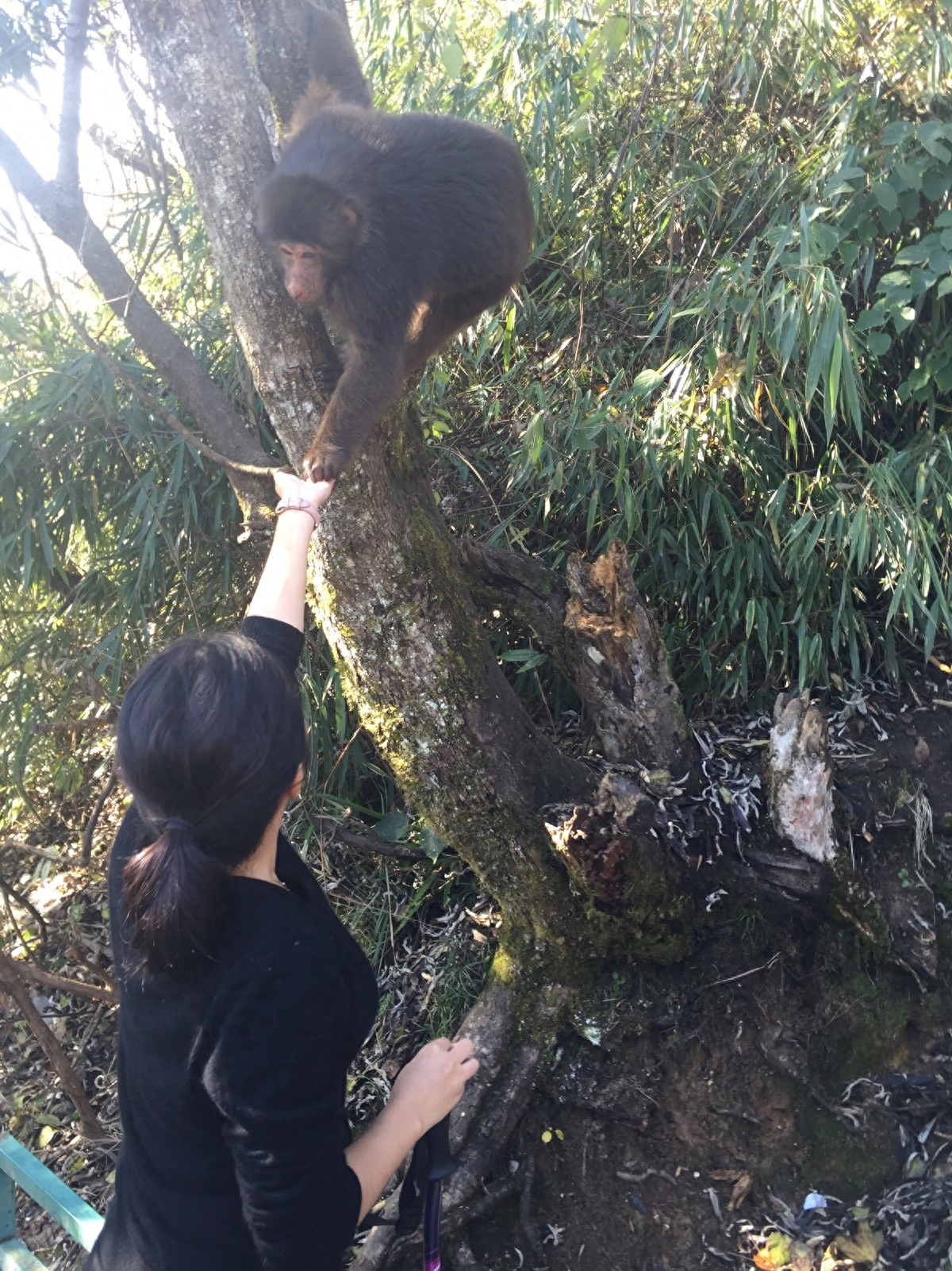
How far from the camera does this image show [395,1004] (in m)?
2.81

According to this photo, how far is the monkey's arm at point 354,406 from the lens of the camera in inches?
79.1

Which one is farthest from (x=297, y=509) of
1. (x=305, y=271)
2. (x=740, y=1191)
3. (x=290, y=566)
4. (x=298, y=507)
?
(x=740, y=1191)

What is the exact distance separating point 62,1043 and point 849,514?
3.02m

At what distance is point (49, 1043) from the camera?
260 cm

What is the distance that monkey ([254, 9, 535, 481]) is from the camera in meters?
2.35

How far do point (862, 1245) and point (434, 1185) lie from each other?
120 centimetres

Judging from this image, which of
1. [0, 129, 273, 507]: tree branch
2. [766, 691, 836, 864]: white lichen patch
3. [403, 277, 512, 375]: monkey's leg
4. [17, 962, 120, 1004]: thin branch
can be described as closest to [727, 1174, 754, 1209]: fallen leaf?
[766, 691, 836, 864]: white lichen patch

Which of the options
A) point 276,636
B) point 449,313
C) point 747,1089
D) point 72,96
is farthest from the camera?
point 449,313

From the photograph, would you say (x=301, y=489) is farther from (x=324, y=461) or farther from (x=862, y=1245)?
(x=862, y=1245)

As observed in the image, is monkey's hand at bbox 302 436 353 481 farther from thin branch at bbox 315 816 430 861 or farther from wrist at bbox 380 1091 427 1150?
thin branch at bbox 315 816 430 861

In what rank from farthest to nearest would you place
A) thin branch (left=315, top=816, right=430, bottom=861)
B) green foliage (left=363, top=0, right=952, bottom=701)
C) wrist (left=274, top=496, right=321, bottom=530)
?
thin branch (left=315, top=816, right=430, bottom=861) < green foliage (left=363, top=0, right=952, bottom=701) < wrist (left=274, top=496, right=321, bottom=530)

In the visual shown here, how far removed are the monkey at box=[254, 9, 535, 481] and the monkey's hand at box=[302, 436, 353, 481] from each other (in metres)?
0.31

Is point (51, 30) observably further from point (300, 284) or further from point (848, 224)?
point (848, 224)

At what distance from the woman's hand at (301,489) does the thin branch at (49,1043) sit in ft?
5.18
